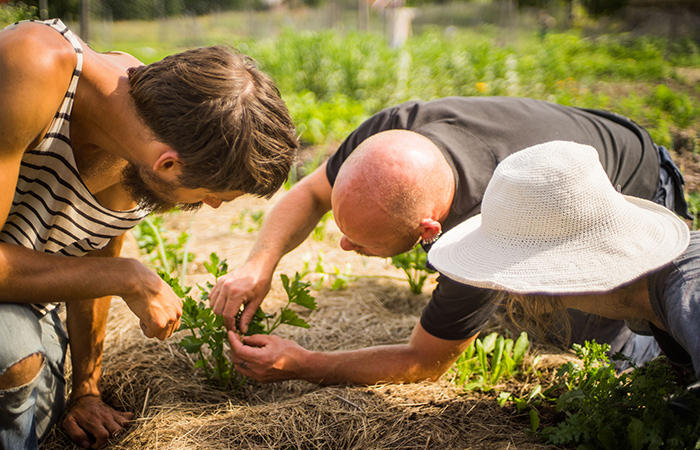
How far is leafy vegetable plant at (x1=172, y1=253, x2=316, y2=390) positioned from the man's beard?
0.30 metres

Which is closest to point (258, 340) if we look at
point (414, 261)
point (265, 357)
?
point (265, 357)

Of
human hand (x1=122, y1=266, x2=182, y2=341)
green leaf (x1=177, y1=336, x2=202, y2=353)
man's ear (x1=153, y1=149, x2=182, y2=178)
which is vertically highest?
man's ear (x1=153, y1=149, x2=182, y2=178)

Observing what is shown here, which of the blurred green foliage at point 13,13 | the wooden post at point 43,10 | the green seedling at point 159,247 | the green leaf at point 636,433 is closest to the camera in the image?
the green leaf at point 636,433

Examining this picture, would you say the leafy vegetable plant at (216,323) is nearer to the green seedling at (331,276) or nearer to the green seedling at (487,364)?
the green seedling at (487,364)

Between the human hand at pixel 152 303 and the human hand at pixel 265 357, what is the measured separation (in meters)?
0.38

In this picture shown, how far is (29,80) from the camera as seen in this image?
4.72ft

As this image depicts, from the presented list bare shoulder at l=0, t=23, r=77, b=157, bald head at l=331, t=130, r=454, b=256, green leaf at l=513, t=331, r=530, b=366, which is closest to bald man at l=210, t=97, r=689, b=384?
bald head at l=331, t=130, r=454, b=256

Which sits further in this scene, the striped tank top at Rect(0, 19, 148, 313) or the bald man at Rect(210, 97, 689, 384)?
the bald man at Rect(210, 97, 689, 384)

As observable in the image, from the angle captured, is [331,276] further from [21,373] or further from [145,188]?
[21,373]

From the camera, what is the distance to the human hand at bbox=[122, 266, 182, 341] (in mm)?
1750

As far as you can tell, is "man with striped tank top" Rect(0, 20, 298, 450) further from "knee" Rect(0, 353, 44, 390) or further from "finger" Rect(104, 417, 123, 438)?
"finger" Rect(104, 417, 123, 438)

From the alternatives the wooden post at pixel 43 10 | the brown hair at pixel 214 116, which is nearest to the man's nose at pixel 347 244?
the brown hair at pixel 214 116

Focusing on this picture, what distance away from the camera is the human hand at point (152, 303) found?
1750mm

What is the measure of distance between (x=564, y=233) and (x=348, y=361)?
111 cm
